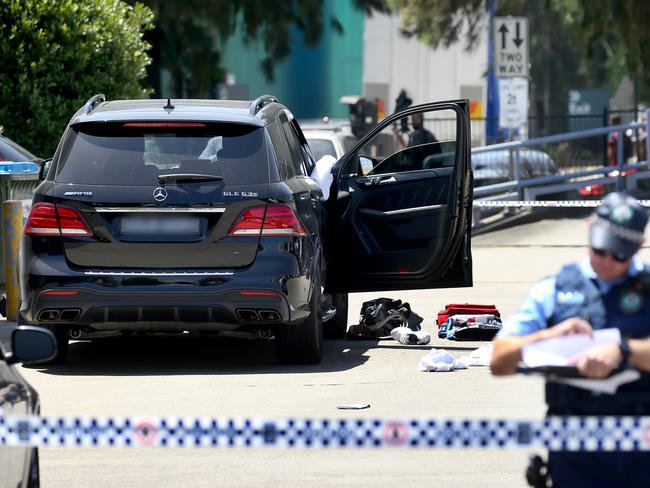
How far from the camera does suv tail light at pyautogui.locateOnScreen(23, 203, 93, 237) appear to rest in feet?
31.6

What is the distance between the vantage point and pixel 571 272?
15.3ft

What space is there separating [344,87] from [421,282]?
51.3m

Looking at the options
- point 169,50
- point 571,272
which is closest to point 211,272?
point 571,272

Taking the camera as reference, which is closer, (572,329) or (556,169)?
(572,329)

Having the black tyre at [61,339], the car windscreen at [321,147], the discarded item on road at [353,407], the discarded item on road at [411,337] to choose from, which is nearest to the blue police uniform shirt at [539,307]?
the discarded item on road at [353,407]

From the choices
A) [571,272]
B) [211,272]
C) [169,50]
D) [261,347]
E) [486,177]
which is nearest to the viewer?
[571,272]

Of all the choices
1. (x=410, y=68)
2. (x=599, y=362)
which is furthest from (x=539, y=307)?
(x=410, y=68)

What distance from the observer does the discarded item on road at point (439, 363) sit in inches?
400

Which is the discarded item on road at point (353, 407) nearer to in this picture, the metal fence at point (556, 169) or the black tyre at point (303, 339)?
the black tyre at point (303, 339)

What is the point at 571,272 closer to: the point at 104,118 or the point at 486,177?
the point at 104,118

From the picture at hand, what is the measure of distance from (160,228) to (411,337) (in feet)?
8.85

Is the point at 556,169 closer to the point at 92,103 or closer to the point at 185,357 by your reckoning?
the point at 185,357

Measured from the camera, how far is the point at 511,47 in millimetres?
24234

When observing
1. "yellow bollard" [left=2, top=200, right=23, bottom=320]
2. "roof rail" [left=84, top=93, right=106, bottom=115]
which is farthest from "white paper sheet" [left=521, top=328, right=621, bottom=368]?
"yellow bollard" [left=2, top=200, right=23, bottom=320]
